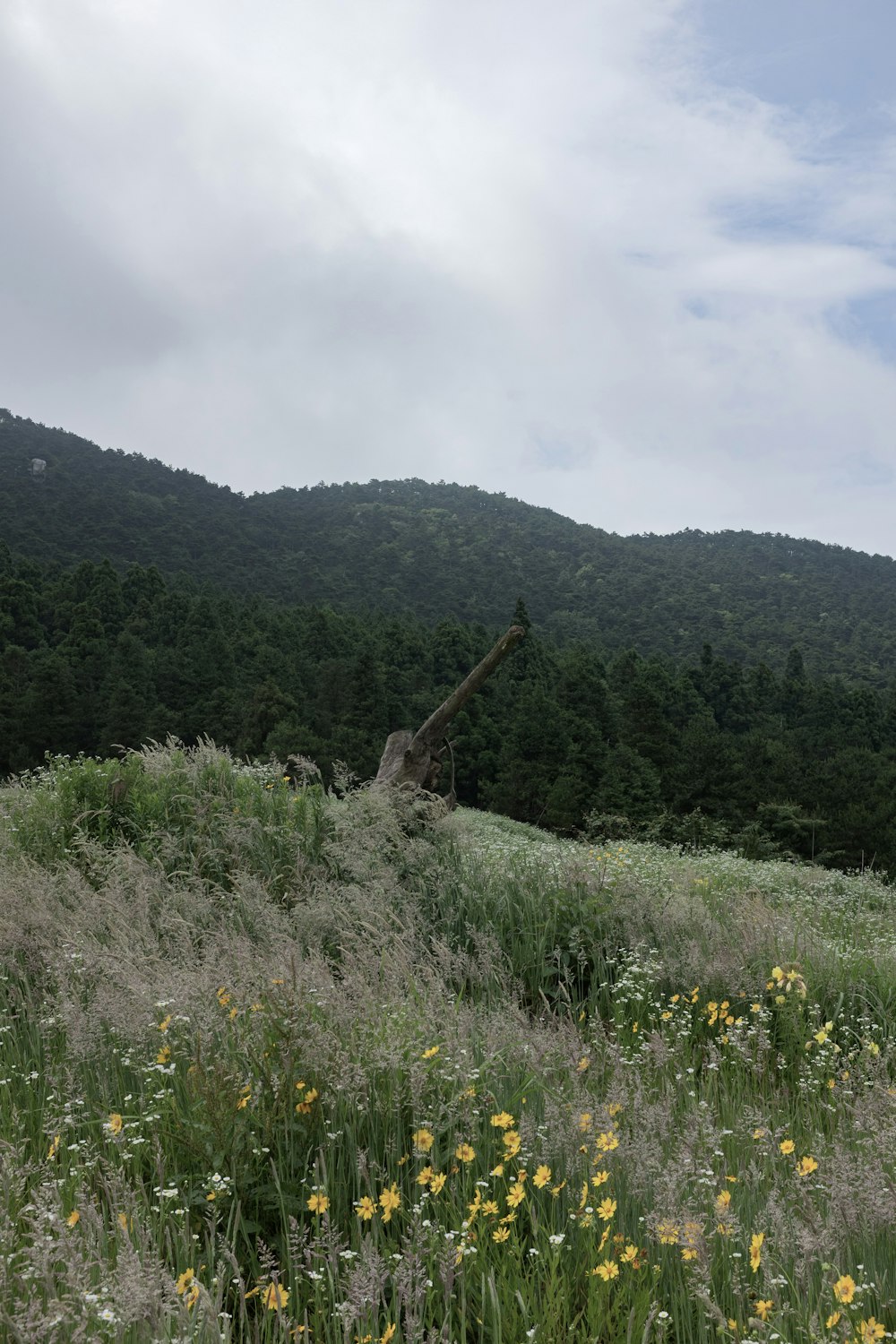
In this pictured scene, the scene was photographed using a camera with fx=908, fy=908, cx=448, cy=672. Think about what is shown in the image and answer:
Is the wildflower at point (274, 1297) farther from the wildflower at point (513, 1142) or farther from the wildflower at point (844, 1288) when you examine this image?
the wildflower at point (844, 1288)

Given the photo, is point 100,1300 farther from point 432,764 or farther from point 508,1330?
point 432,764

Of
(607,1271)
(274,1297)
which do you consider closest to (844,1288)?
(607,1271)

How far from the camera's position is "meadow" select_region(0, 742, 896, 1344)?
1.86 m

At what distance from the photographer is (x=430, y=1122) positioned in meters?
2.50

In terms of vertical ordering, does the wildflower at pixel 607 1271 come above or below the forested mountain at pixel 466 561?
below

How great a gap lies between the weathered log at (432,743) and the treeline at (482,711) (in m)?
20.3

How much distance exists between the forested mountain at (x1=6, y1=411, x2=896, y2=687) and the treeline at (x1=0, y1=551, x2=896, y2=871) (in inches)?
420

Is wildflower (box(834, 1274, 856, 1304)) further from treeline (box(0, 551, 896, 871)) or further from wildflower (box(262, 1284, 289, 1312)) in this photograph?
treeline (box(0, 551, 896, 871))

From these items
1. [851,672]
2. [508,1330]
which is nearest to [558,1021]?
[508,1330]

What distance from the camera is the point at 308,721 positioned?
3912 cm

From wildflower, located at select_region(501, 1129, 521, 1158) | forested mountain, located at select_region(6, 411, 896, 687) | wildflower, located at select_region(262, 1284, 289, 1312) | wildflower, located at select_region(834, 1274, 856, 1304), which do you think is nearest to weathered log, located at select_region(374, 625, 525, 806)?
wildflower, located at select_region(501, 1129, 521, 1158)

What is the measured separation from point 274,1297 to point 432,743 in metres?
6.79

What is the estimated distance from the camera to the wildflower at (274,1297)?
1.63 metres

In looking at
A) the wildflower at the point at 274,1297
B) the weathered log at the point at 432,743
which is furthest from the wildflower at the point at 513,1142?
the weathered log at the point at 432,743
